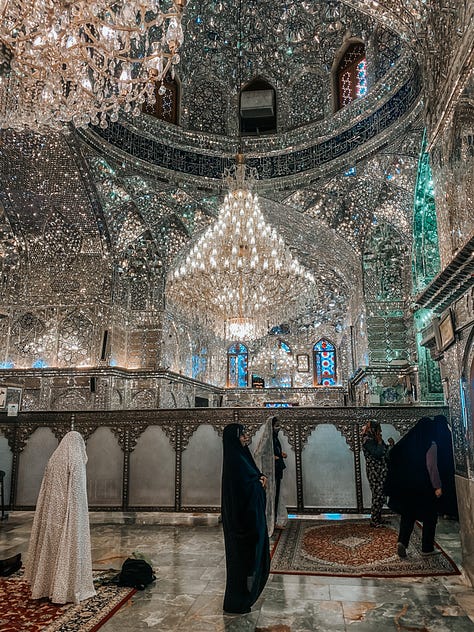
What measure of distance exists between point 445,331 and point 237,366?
10.8m

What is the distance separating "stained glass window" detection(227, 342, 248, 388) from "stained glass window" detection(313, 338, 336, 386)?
204 cm

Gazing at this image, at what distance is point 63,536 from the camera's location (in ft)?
10.5

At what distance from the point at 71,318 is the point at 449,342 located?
27.5 feet

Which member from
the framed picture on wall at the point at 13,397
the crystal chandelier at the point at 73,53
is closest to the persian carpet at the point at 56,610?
the framed picture on wall at the point at 13,397

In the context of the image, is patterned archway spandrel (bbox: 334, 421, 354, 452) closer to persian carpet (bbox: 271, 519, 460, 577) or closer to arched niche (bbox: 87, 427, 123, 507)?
persian carpet (bbox: 271, 519, 460, 577)

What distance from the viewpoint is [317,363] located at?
14.5 meters

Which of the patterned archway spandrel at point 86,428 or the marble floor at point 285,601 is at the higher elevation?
the patterned archway spandrel at point 86,428

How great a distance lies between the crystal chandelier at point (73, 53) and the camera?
14.8 feet

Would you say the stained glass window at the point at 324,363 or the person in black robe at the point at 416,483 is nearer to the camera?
the person in black robe at the point at 416,483

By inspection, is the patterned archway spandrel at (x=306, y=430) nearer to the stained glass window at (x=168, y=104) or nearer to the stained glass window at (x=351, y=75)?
the stained glass window at (x=351, y=75)

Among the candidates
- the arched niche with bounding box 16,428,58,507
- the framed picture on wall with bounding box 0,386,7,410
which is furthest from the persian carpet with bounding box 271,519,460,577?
the framed picture on wall with bounding box 0,386,7,410

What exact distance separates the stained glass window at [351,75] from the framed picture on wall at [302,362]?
671 centimetres

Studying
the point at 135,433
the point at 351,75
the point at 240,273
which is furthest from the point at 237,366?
the point at 135,433

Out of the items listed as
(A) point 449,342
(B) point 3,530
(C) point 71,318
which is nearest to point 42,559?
(B) point 3,530
